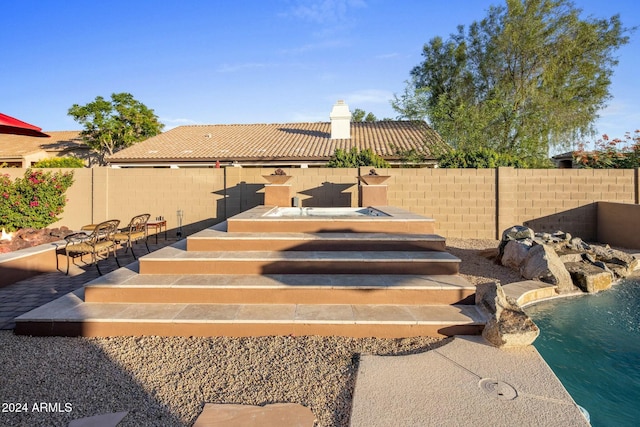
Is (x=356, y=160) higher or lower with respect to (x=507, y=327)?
higher

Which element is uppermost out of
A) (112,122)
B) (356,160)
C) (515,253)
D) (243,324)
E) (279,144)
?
(112,122)

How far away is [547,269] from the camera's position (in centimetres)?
544

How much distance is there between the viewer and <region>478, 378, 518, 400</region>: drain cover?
244 centimetres

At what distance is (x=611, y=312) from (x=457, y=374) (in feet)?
11.5

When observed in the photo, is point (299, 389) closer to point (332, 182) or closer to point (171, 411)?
point (171, 411)

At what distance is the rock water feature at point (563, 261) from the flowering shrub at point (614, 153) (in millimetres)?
5075

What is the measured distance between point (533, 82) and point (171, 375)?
1789cm

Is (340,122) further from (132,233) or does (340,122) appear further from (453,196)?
(132,233)

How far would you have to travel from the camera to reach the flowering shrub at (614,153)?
10414 mm

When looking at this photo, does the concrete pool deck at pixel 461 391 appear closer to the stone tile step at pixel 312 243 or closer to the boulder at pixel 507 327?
the boulder at pixel 507 327

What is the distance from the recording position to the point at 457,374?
2.73m

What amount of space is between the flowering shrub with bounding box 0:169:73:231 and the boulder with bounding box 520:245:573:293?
39.0ft

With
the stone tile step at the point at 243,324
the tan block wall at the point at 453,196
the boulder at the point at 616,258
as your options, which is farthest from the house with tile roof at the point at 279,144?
the stone tile step at the point at 243,324

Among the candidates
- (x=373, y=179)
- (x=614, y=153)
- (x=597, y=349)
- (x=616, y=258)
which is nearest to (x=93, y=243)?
(x=373, y=179)
